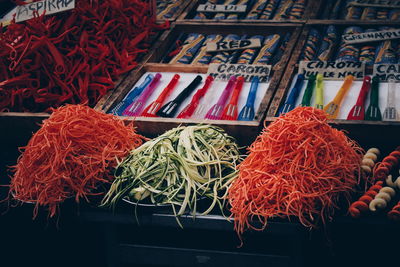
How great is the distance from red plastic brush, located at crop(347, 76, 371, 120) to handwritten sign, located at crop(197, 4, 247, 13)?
116 centimetres

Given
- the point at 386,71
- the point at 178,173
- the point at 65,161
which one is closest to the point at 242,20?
the point at 386,71

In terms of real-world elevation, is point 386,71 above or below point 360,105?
above

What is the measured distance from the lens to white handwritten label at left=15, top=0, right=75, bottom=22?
2639 millimetres

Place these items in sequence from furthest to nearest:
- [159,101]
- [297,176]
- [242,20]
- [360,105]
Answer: [242,20]
[159,101]
[360,105]
[297,176]

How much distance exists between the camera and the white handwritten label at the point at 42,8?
2.64m

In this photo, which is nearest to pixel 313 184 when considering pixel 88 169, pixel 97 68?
pixel 88 169

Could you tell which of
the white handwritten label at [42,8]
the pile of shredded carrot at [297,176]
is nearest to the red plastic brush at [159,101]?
the white handwritten label at [42,8]

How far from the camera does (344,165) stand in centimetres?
162

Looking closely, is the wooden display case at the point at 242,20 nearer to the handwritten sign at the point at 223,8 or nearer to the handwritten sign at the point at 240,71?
the handwritten sign at the point at 223,8

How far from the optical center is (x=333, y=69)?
2525mm

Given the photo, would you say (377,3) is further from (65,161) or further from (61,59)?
(65,161)

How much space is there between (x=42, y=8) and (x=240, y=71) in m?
1.16

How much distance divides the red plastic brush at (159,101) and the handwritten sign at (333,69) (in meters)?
0.69

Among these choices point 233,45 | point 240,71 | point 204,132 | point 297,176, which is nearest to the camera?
point 297,176
